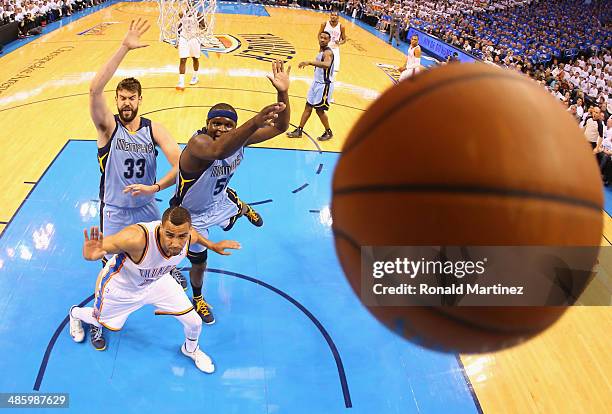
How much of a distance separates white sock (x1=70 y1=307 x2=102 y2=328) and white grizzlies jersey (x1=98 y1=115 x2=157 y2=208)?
83 cm

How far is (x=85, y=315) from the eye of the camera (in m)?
3.47

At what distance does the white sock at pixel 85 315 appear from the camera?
3.44 metres

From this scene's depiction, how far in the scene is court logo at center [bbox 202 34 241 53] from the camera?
13.1 meters

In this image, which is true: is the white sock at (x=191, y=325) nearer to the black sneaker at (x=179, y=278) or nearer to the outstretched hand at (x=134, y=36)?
the black sneaker at (x=179, y=278)

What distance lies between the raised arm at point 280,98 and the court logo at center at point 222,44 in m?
9.85

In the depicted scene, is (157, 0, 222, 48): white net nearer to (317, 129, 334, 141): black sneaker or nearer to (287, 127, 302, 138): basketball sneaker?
(287, 127, 302, 138): basketball sneaker

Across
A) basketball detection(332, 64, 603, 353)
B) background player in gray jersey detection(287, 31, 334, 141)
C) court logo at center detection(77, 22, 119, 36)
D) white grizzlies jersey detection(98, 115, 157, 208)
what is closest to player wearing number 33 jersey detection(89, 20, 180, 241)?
white grizzlies jersey detection(98, 115, 157, 208)

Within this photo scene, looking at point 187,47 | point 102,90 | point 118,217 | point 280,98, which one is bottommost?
point 118,217

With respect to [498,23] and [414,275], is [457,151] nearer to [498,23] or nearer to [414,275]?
[414,275]

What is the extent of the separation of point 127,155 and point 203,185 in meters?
0.64

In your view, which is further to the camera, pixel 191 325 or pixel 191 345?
pixel 191 345

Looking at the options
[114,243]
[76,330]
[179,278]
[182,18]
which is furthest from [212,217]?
[182,18]

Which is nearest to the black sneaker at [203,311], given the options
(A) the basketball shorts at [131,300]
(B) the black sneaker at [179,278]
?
(B) the black sneaker at [179,278]

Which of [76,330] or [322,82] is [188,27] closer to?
[322,82]
